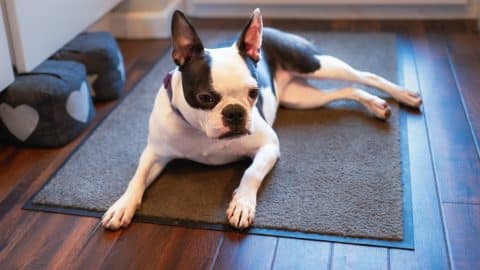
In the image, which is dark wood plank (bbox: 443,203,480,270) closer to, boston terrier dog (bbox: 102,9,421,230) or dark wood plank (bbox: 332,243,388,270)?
dark wood plank (bbox: 332,243,388,270)

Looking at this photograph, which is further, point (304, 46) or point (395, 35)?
point (395, 35)

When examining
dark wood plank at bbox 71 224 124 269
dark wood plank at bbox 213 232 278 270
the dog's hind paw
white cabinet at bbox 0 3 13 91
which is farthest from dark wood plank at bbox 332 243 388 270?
white cabinet at bbox 0 3 13 91

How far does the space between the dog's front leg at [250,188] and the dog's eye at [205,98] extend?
Answer: 0.35 m

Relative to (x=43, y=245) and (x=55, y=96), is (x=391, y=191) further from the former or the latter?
(x=55, y=96)

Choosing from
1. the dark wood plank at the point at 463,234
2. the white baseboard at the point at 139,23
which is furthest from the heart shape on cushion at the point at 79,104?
the dark wood plank at the point at 463,234

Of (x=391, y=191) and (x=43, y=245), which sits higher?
(x=391, y=191)

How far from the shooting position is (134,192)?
2037 millimetres

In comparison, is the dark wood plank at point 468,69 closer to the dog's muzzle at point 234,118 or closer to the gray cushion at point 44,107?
the dog's muzzle at point 234,118

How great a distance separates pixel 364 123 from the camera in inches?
98.1

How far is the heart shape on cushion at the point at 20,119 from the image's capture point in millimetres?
2385

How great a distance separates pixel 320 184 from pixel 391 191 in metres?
0.23

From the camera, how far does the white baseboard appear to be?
3.48 meters

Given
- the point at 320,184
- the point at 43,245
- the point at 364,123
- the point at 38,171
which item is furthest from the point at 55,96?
the point at 364,123

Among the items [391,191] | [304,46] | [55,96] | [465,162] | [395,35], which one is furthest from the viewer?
[395,35]
